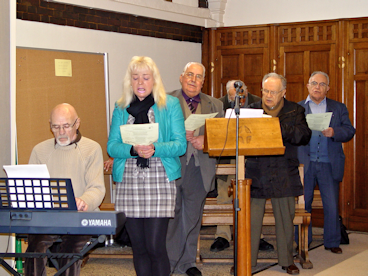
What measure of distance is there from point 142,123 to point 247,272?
125cm

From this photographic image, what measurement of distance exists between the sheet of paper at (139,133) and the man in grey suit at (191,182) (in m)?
1.03

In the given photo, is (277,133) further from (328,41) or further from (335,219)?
(328,41)

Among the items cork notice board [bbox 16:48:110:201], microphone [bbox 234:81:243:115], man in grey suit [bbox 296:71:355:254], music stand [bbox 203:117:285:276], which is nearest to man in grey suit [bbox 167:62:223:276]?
music stand [bbox 203:117:285:276]

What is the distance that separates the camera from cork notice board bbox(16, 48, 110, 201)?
14.5 feet

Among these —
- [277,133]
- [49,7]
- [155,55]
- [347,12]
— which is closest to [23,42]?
[49,7]

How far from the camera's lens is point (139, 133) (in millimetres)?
2717

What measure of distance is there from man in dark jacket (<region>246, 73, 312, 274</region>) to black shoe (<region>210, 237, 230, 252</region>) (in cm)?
81

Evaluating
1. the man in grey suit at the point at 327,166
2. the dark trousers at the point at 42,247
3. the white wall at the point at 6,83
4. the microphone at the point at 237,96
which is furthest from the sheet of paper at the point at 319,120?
the white wall at the point at 6,83

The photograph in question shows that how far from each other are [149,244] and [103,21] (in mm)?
3121

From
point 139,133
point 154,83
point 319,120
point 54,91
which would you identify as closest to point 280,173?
point 319,120

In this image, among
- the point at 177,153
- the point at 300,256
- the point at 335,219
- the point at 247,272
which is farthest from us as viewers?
the point at 335,219

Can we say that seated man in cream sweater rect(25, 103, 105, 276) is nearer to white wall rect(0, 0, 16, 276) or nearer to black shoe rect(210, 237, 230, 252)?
white wall rect(0, 0, 16, 276)

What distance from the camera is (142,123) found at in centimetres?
294

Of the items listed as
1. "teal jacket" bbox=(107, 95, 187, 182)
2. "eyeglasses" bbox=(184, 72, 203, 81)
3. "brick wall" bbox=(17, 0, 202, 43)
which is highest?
"brick wall" bbox=(17, 0, 202, 43)
